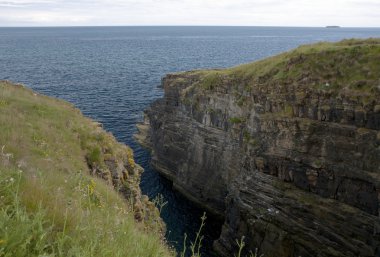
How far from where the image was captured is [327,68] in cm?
2822

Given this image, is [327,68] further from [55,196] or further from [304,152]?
[55,196]

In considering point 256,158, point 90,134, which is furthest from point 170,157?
point 90,134

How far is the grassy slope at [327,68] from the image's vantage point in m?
26.0

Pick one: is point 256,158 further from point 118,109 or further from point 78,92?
point 78,92

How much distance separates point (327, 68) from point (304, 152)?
663 centimetres

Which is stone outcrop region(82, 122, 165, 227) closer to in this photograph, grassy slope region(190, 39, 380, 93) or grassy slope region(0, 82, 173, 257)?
grassy slope region(0, 82, 173, 257)

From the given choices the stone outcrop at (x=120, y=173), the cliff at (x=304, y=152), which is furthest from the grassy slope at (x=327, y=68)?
the stone outcrop at (x=120, y=173)

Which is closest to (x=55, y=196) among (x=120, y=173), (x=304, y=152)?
(x=120, y=173)

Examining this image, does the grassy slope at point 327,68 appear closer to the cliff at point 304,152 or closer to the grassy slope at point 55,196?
the cliff at point 304,152

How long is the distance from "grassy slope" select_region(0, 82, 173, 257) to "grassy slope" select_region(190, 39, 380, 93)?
51.8ft

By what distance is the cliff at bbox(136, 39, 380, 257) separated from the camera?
78.9 ft

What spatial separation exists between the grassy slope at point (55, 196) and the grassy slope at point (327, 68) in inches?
622

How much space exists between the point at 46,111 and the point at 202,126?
2295cm

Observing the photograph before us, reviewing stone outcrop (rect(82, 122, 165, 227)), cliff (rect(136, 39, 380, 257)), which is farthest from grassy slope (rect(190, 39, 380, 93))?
stone outcrop (rect(82, 122, 165, 227))
